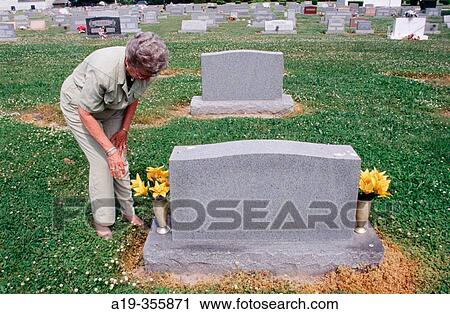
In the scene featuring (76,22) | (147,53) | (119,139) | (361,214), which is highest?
(147,53)

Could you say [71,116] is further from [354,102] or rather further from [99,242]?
[354,102]

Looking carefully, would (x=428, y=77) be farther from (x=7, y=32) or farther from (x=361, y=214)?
(x=7, y=32)

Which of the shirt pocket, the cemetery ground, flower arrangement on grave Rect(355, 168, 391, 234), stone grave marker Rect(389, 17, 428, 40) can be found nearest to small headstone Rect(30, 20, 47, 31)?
the cemetery ground

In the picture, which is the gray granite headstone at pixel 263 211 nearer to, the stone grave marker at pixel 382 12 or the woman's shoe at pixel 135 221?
the woman's shoe at pixel 135 221

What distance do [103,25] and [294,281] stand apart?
21.2 metres

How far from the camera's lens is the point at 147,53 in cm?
323

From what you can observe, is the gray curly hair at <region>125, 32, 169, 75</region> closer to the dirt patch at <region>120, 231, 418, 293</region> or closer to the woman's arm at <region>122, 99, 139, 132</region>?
the woman's arm at <region>122, 99, 139, 132</region>

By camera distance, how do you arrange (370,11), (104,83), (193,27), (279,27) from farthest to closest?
(370,11) → (193,27) → (279,27) → (104,83)

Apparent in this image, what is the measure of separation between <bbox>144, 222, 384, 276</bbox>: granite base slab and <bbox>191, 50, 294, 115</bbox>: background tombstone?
525cm

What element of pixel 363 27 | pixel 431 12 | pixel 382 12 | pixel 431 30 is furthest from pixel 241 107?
pixel 431 12

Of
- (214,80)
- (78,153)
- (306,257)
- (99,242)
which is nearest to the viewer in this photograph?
(306,257)

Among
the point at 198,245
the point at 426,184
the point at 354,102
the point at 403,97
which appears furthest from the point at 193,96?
the point at 198,245
